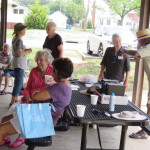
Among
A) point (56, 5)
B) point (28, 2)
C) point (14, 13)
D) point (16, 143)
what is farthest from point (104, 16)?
point (16, 143)

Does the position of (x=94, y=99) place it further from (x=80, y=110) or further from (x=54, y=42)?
(x=54, y=42)

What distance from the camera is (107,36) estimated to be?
7891 millimetres

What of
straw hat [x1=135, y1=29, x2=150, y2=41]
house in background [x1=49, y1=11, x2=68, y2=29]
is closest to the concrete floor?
straw hat [x1=135, y1=29, x2=150, y2=41]

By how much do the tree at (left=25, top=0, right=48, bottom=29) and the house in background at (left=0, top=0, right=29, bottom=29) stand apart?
134mm

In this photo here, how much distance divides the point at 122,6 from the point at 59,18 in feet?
5.17

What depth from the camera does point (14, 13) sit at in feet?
25.3

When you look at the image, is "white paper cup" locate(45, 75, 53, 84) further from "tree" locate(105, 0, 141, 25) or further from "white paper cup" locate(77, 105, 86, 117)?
"tree" locate(105, 0, 141, 25)

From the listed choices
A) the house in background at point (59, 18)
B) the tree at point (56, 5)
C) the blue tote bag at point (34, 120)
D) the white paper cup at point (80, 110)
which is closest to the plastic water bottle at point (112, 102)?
the white paper cup at point (80, 110)

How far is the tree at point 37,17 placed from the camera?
771 centimetres

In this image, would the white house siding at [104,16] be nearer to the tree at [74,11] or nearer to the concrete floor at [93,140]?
the tree at [74,11]

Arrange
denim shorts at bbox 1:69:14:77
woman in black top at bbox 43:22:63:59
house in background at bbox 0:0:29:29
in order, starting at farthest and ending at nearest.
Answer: house in background at bbox 0:0:29:29 < denim shorts at bbox 1:69:14:77 < woman in black top at bbox 43:22:63:59

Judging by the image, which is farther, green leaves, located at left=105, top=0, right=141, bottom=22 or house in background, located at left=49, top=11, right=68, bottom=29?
house in background, located at left=49, top=11, right=68, bottom=29

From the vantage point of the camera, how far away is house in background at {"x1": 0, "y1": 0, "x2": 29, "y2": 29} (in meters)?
7.39

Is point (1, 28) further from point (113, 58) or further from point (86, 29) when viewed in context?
point (113, 58)
